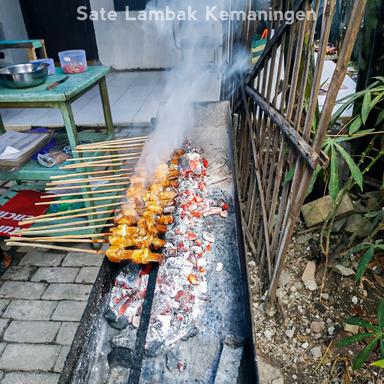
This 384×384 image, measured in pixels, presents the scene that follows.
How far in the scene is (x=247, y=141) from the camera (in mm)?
4375

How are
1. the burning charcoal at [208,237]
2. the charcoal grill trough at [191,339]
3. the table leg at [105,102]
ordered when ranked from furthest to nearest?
the table leg at [105,102]
the burning charcoal at [208,237]
the charcoal grill trough at [191,339]

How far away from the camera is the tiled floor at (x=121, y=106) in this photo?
665 cm

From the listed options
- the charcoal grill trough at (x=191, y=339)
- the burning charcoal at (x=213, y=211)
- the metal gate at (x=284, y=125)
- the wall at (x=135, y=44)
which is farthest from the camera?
the wall at (x=135, y=44)

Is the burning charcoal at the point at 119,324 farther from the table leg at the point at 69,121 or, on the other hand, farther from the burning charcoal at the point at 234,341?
the table leg at the point at 69,121

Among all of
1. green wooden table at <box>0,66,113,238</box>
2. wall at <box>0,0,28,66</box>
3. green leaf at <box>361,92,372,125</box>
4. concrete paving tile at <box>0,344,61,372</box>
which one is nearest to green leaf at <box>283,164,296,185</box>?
green leaf at <box>361,92,372,125</box>

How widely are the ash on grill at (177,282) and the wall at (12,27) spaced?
636cm

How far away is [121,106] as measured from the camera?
726cm

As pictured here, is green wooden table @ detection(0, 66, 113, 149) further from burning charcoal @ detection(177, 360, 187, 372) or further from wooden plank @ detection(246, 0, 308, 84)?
burning charcoal @ detection(177, 360, 187, 372)

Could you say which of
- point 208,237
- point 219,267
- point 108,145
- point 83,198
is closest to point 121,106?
point 83,198

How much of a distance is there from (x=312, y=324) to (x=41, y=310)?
2.67m

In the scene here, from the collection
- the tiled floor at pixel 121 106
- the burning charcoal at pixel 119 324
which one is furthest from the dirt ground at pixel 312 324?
the tiled floor at pixel 121 106

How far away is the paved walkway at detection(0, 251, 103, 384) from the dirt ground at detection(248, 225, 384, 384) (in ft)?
5.94

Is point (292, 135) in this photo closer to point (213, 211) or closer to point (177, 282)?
point (213, 211)

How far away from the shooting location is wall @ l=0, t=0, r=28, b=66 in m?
7.29
